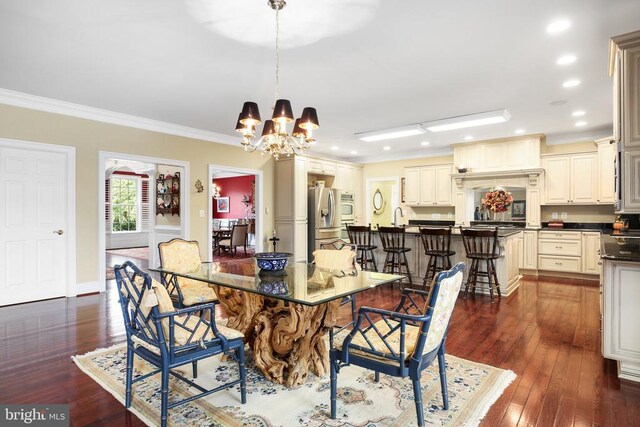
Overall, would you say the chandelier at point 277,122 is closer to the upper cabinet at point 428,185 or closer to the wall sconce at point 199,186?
the wall sconce at point 199,186

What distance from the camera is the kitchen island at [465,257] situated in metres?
4.87

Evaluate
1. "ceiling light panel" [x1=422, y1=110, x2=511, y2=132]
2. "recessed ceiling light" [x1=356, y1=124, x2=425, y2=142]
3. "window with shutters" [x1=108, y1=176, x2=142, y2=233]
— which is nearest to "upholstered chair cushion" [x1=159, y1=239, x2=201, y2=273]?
"recessed ceiling light" [x1=356, y1=124, x2=425, y2=142]

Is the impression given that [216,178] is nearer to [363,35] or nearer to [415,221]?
[415,221]

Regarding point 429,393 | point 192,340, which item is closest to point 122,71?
point 192,340

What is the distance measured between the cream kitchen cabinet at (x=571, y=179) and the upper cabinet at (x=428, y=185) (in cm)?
181

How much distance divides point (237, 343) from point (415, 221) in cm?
688

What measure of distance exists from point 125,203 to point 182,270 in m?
9.39

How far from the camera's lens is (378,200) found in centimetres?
955

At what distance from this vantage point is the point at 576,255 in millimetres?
6105

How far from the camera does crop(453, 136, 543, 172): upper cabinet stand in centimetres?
657

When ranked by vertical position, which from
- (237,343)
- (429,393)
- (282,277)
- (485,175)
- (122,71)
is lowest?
(429,393)

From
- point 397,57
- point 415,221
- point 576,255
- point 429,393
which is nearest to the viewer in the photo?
point 429,393

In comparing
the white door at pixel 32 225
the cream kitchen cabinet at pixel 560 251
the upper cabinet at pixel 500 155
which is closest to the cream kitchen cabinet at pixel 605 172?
the cream kitchen cabinet at pixel 560 251

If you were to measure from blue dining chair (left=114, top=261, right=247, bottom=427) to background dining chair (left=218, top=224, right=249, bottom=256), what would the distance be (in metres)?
6.83
